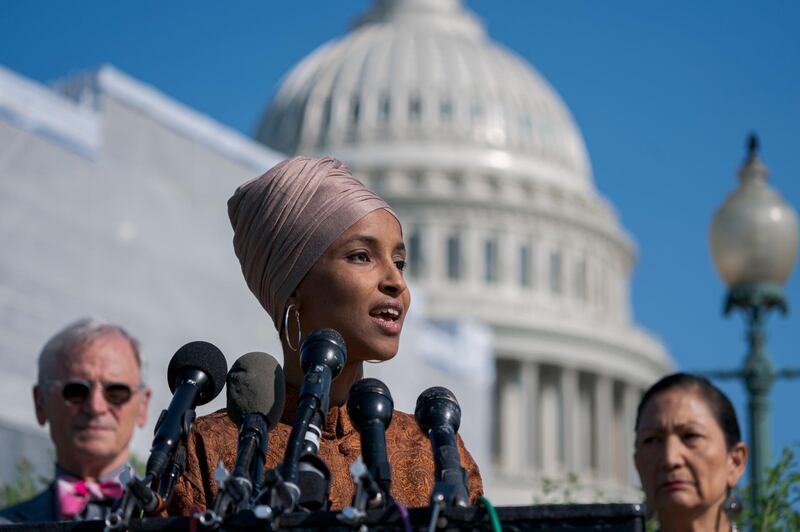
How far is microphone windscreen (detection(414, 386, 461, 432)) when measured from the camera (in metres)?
4.08

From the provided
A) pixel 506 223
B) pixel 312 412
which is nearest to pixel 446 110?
pixel 506 223

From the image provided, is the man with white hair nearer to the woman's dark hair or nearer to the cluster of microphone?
the woman's dark hair

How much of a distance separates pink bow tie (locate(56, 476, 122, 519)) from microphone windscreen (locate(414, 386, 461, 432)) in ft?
8.68

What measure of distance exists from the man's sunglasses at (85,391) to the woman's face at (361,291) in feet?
7.26

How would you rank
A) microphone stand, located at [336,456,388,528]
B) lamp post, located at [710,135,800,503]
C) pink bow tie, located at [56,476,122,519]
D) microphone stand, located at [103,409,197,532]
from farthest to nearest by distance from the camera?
1. lamp post, located at [710,135,800,503]
2. pink bow tie, located at [56,476,122,519]
3. microphone stand, located at [103,409,197,532]
4. microphone stand, located at [336,456,388,528]

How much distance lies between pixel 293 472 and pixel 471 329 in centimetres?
4794

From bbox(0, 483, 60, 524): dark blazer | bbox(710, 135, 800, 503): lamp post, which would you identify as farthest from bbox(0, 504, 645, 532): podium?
bbox(710, 135, 800, 503): lamp post

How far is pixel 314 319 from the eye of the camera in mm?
4656

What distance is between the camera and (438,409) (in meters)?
4.10

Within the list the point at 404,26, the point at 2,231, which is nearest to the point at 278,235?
the point at 2,231

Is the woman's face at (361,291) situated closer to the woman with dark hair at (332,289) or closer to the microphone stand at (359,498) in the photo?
the woman with dark hair at (332,289)

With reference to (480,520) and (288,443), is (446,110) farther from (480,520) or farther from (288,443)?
(480,520)

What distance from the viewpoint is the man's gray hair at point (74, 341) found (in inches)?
268

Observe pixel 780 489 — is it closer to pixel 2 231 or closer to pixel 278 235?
pixel 278 235
